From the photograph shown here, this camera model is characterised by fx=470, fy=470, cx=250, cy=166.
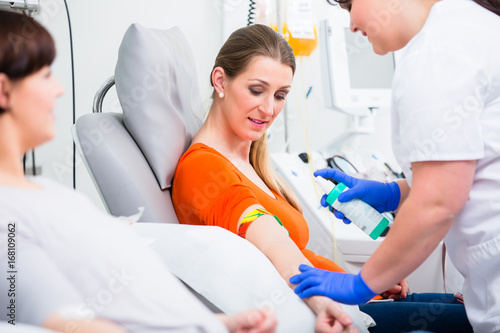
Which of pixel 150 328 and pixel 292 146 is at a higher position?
pixel 150 328

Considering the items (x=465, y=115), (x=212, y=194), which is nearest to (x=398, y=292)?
(x=212, y=194)

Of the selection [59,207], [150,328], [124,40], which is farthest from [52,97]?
[124,40]

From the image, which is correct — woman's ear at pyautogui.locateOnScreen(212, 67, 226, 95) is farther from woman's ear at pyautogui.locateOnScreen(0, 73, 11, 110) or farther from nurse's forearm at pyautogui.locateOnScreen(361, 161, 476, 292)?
woman's ear at pyautogui.locateOnScreen(0, 73, 11, 110)

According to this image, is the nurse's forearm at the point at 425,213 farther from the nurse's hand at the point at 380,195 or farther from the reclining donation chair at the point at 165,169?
the nurse's hand at the point at 380,195

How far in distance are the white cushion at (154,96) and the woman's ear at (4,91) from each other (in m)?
0.54

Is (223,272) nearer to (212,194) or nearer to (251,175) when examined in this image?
(212,194)

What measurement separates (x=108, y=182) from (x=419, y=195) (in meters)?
0.59

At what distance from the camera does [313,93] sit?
2578mm

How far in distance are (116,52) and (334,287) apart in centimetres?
76

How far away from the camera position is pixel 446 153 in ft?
2.29

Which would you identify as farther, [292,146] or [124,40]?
[292,146]

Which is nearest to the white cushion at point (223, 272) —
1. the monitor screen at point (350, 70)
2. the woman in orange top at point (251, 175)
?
the woman in orange top at point (251, 175)

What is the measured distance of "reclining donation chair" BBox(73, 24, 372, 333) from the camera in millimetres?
732

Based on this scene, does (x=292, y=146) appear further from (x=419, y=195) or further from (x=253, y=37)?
(x=419, y=195)
